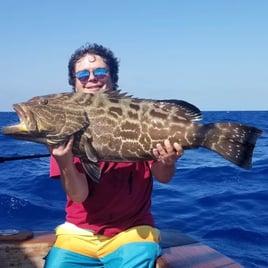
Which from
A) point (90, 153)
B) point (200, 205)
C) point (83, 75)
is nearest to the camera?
point (90, 153)

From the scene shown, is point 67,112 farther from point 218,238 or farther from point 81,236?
point 218,238

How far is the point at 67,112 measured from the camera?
14.5ft

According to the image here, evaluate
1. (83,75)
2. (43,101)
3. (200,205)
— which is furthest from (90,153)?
(200,205)

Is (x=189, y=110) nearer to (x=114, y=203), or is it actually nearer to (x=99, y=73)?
(x=99, y=73)

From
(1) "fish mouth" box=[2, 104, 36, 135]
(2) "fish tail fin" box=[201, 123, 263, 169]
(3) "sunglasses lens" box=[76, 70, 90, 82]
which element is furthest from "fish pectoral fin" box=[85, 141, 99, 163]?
(2) "fish tail fin" box=[201, 123, 263, 169]

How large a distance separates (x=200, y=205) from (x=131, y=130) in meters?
8.04

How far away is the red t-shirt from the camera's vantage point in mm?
4871

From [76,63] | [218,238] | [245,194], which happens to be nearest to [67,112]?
[76,63]

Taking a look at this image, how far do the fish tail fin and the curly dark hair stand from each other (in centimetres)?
146

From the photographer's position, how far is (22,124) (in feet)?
13.9

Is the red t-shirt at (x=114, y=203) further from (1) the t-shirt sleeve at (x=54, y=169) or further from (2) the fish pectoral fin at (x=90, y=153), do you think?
(2) the fish pectoral fin at (x=90, y=153)

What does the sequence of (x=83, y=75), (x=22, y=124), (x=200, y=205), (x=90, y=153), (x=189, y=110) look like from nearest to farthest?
1. (x=22, y=124)
2. (x=90, y=153)
3. (x=189, y=110)
4. (x=83, y=75)
5. (x=200, y=205)

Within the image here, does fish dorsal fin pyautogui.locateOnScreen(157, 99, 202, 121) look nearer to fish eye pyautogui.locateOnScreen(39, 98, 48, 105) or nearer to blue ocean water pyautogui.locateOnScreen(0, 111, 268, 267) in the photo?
fish eye pyautogui.locateOnScreen(39, 98, 48, 105)

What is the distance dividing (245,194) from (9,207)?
6.76 m
